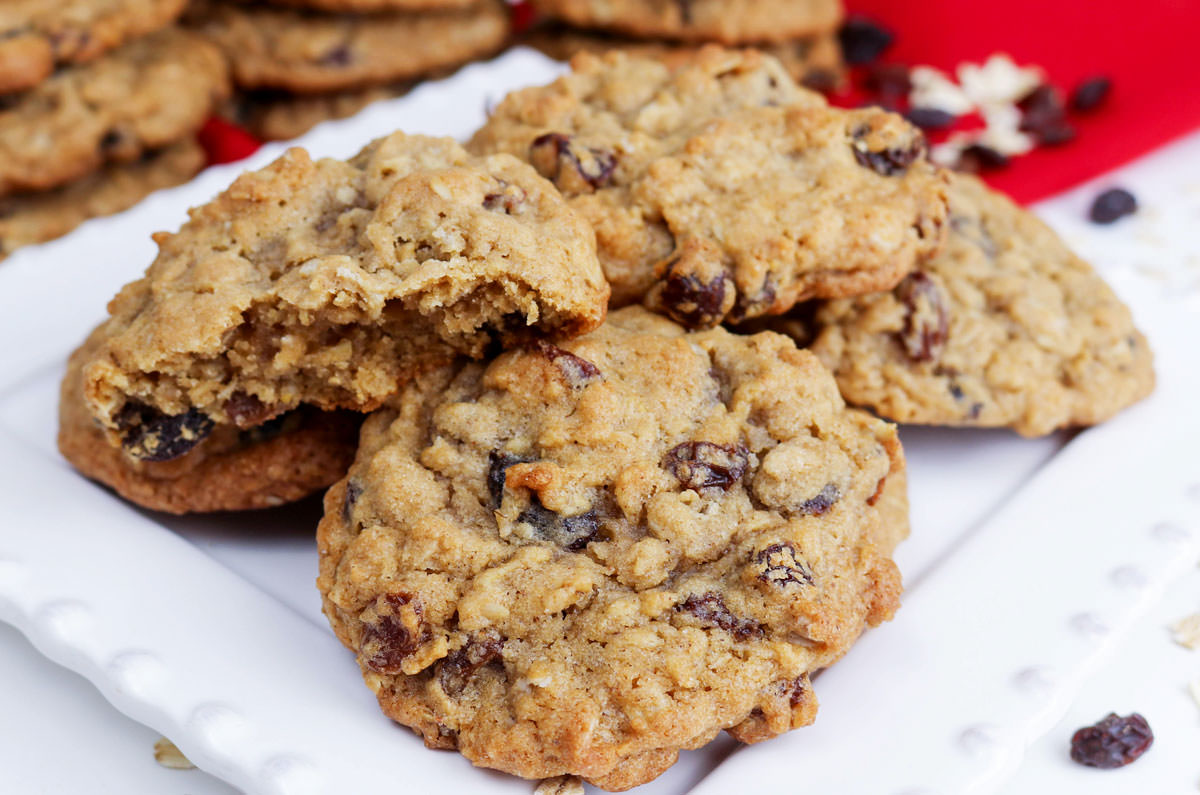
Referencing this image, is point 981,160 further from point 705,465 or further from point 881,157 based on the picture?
point 705,465

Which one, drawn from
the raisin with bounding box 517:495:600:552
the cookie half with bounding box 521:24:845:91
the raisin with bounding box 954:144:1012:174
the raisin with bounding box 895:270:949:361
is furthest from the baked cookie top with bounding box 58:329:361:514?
the raisin with bounding box 954:144:1012:174

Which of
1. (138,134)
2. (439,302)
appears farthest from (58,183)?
(439,302)

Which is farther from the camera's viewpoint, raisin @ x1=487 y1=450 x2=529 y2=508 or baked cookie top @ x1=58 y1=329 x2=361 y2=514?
baked cookie top @ x1=58 y1=329 x2=361 y2=514

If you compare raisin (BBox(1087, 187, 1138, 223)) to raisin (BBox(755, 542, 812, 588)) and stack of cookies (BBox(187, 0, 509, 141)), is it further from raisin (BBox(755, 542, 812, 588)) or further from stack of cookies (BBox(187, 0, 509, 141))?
raisin (BBox(755, 542, 812, 588))

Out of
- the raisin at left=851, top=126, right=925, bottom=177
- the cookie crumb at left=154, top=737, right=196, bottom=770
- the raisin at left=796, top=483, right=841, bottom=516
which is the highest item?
the raisin at left=851, top=126, right=925, bottom=177

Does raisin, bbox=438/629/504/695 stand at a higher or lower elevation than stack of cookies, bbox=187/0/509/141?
higher

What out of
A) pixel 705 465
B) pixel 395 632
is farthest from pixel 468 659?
pixel 705 465

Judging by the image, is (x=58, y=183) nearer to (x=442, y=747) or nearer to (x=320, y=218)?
(x=320, y=218)
